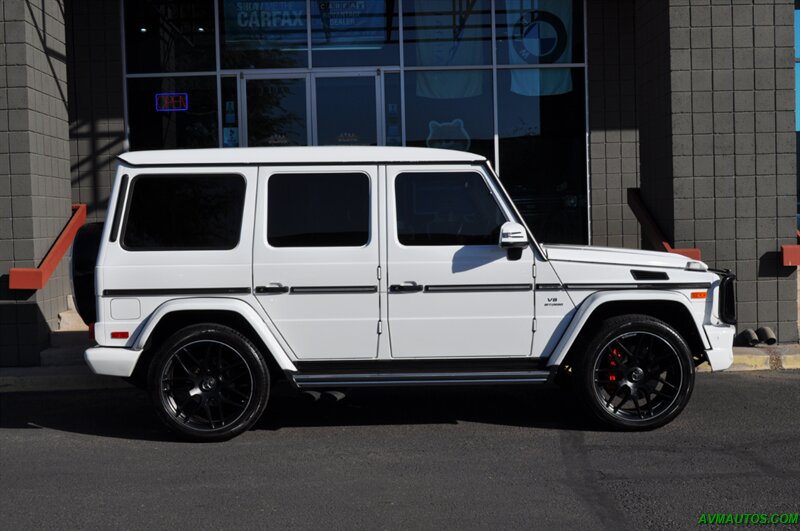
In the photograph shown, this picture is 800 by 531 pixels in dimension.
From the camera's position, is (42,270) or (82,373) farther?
(42,270)

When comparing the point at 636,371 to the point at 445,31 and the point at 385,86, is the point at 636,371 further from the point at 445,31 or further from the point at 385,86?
the point at 445,31

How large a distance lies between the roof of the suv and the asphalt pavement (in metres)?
2.04

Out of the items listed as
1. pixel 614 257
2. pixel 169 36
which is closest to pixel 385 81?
pixel 169 36

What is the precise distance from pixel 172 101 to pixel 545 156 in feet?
18.1

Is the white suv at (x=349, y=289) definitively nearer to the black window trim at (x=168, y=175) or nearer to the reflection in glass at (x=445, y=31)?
the black window trim at (x=168, y=175)

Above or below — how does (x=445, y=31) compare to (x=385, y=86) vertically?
above

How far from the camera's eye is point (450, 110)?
12477mm

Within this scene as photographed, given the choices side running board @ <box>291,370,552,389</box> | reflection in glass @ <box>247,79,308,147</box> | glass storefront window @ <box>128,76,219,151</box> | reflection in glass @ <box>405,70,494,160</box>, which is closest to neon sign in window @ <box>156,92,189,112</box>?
glass storefront window @ <box>128,76,219,151</box>

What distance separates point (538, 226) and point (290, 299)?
711 cm

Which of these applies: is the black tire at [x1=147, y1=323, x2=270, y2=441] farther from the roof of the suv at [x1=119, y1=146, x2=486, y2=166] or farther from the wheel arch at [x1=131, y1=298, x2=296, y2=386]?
the roof of the suv at [x1=119, y1=146, x2=486, y2=166]

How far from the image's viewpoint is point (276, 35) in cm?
1238

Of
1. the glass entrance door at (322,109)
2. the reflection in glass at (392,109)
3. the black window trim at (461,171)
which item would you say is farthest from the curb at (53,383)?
the reflection in glass at (392,109)

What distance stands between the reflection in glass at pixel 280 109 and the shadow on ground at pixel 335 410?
528 cm

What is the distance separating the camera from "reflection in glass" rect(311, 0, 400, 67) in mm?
12367
